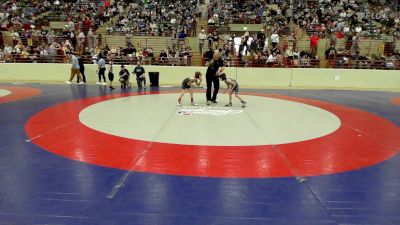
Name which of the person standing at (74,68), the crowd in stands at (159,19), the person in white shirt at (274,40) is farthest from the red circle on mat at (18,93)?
the person in white shirt at (274,40)

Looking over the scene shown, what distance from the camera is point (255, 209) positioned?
4797 millimetres

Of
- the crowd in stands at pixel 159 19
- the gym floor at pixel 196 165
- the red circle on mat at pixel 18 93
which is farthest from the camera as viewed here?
the crowd in stands at pixel 159 19

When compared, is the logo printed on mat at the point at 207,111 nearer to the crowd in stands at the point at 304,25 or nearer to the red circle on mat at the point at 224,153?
the red circle on mat at the point at 224,153

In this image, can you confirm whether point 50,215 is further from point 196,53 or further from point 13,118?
point 196,53

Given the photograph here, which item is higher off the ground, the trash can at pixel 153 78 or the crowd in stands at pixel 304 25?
the crowd in stands at pixel 304 25

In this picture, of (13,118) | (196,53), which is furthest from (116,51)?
(13,118)

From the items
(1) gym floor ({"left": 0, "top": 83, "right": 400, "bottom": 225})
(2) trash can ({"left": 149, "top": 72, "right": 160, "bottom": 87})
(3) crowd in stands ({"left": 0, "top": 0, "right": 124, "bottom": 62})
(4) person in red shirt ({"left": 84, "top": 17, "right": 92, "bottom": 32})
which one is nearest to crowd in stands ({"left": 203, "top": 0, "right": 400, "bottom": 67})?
(2) trash can ({"left": 149, "top": 72, "right": 160, "bottom": 87})

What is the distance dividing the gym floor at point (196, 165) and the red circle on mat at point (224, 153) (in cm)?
2

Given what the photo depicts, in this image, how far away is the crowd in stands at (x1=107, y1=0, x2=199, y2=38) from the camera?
22.4 metres

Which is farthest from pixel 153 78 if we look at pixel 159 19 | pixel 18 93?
pixel 159 19

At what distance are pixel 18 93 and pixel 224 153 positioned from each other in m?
10.2

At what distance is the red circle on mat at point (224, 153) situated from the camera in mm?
6289

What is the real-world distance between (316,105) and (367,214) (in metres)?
8.27

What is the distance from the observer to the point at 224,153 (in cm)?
709
